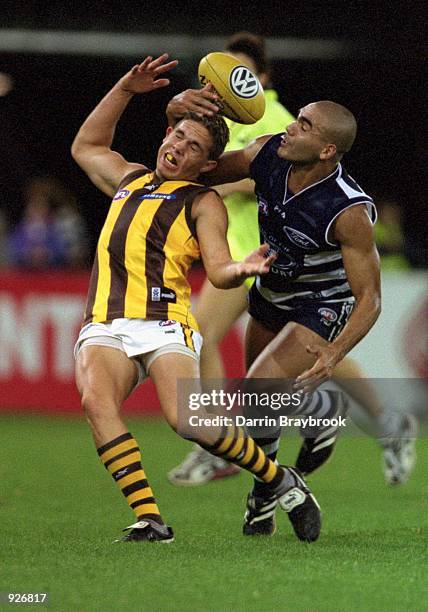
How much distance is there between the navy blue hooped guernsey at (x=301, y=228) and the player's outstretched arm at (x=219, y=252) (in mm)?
395

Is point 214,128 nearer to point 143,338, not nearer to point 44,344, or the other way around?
point 143,338

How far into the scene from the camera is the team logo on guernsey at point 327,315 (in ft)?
19.8

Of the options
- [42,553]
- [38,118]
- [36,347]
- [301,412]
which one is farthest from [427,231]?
[42,553]

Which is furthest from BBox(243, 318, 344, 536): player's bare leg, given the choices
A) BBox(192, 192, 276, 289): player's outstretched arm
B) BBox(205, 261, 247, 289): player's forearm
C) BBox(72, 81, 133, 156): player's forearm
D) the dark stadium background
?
the dark stadium background

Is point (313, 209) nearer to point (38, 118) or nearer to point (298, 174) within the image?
point (298, 174)

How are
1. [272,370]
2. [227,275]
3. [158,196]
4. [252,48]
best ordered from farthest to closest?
[252,48], [272,370], [158,196], [227,275]

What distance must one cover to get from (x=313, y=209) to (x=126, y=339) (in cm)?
100

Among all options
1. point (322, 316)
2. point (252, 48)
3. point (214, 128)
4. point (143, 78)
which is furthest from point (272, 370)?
point (252, 48)

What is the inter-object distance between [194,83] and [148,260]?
9.65 meters

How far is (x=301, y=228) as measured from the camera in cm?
586

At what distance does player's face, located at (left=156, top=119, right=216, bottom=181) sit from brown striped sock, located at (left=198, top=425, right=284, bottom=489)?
1137mm

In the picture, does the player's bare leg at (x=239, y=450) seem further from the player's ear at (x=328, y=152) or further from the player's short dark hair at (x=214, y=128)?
the player's ear at (x=328, y=152)

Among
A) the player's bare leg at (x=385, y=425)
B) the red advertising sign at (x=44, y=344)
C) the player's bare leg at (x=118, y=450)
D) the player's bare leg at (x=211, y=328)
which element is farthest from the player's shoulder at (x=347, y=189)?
the red advertising sign at (x=44, y=344)

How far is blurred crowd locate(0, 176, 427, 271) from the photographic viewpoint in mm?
Answer: 12727
